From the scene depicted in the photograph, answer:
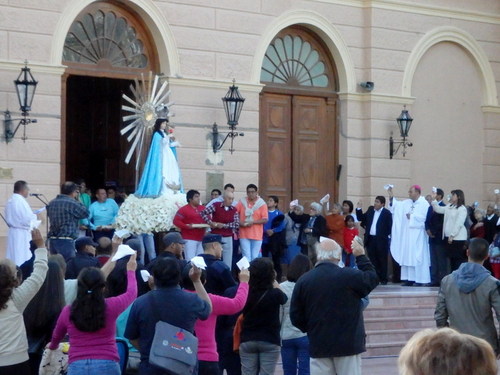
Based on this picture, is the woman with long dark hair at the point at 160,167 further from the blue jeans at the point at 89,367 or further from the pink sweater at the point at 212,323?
the blue jeans at the point at 89,367

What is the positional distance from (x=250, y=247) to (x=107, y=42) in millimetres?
4275

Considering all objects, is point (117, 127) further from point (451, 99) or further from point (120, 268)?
point (120, 268)

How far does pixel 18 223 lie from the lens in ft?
53.5

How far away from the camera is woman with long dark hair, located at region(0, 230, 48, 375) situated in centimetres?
791

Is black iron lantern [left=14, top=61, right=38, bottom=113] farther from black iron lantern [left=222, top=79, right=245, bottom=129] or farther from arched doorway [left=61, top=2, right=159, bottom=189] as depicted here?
black iron lantern [left=222, top=79, right=245, bottom=129]

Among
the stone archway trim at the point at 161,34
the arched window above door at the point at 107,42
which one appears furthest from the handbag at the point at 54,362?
the stone archway trim at the point at 161,34

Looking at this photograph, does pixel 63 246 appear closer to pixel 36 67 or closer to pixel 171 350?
pixel 36 67

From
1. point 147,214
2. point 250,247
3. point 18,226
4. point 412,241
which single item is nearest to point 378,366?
point 250,247

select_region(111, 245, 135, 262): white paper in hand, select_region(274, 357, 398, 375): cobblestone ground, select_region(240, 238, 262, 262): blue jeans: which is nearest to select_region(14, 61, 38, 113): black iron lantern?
select_region(240, 238, 262, 262): blue jeans

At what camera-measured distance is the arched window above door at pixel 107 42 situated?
1897 cm

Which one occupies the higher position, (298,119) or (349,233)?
(298,119)

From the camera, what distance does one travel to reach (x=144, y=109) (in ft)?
62.6

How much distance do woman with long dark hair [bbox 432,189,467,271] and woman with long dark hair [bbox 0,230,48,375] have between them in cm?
1266

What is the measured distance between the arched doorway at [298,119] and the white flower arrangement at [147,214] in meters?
3.85
